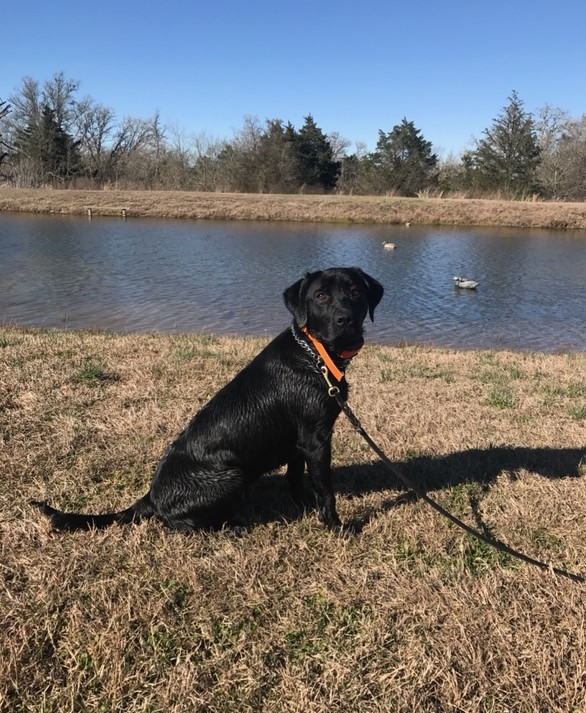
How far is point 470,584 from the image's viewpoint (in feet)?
9.62

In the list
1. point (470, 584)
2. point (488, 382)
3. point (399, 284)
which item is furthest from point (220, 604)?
point (399, 284)

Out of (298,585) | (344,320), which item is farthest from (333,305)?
(298,585)

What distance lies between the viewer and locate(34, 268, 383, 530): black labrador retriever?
3.26m

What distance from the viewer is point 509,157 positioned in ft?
168

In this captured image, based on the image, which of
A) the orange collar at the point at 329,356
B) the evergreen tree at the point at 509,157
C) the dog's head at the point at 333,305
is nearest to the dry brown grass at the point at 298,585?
the orange collar at the point at 329,356

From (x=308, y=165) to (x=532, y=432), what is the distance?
55.6 m

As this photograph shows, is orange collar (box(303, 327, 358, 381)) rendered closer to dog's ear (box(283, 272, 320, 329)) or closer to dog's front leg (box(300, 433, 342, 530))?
dog's ear (box(283, 272, 320, 329))

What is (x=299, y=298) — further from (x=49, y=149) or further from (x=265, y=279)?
(x=49, y=149)

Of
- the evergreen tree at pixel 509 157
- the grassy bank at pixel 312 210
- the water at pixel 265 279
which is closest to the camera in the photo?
the water at pixel 265 279

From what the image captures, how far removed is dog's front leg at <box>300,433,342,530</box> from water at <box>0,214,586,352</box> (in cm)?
859

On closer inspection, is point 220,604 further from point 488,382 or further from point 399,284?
point 399,284

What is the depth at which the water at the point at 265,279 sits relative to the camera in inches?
507

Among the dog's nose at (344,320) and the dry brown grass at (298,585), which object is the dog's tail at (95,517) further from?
the dog's nose at (344,320)

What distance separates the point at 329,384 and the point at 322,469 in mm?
545
